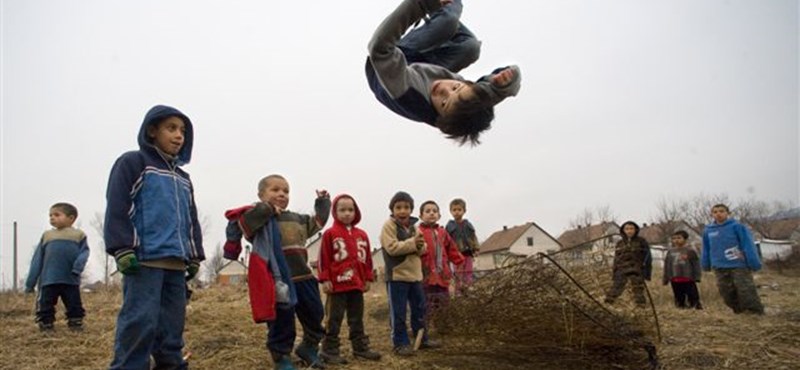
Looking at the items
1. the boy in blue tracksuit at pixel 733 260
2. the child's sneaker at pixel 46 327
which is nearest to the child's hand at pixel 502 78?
the child's sneaker at pixel 46 327

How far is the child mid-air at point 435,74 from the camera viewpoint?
2.85m

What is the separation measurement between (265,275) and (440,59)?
194 cm

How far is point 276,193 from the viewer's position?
4719mm

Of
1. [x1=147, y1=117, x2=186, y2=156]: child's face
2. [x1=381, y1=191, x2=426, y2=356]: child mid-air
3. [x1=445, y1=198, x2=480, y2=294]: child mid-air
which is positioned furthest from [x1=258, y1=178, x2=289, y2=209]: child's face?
[x1=445, y1=198, x2=480, y2=294]: child mid-air

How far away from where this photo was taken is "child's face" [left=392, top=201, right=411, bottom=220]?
5883 mm

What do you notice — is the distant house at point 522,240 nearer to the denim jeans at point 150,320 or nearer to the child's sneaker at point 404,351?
the child's sneaker at point 404,351

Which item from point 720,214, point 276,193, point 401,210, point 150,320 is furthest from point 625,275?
point 720,214

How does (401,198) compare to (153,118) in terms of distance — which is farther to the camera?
(401,198)

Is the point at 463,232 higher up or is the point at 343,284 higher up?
the point at 463,232

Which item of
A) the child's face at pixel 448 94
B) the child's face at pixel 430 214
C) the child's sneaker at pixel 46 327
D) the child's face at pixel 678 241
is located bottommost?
the child's sneaker at pixel 46 327

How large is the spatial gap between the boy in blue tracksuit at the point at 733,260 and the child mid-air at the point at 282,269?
642cm

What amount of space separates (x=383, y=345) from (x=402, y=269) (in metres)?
0.94

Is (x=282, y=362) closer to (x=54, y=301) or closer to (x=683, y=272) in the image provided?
(x=54, y=301)

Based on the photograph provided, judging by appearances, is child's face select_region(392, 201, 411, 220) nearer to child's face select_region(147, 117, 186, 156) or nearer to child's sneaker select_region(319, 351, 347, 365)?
child's sneaker select_region(319, 351, 347, 365)
